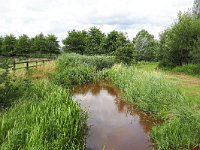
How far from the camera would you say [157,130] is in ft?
32.7

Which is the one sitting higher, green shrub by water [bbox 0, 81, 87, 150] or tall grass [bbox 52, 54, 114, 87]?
green shrub by water [bbox 0, 81, 87, 150]

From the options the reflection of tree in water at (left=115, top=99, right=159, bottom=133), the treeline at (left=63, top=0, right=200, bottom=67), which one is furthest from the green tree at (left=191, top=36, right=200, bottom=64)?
the reflection of tree in water at (left=115, top=99, right=159, bottom=133)

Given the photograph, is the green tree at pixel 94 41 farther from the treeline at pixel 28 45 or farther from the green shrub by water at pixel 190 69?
the green shrub by water at pixel 190 69

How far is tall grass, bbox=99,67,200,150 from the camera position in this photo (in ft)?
29.5

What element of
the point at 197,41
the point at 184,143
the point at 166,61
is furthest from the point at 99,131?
the point at 166,61

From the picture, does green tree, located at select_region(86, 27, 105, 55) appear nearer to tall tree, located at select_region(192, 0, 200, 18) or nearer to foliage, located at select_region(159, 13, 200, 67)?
tall tree, located at select_region(192, 0, 200, 18)

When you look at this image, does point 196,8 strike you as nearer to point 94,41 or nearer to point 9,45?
point 94,41

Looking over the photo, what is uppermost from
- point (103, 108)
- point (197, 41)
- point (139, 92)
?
point (197, 41)

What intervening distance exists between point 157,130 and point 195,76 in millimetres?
17300

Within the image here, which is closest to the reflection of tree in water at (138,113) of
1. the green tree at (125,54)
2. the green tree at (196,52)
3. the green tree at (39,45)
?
the green tree at (196,52)

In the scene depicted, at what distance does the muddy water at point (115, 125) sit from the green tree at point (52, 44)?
33221mm

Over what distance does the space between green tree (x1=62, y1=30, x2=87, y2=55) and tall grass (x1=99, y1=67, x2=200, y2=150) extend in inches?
1192

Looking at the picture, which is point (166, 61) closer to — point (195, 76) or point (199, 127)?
point (195, 76)

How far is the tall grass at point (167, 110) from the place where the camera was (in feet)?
29.5
